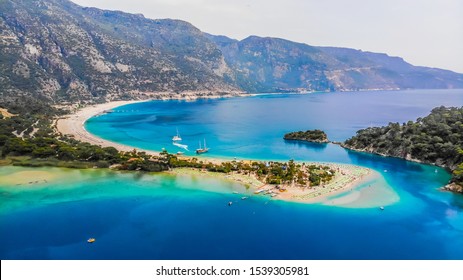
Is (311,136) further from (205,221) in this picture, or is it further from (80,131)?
(80,131)

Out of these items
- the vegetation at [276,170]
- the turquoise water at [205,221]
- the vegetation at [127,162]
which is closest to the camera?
the turquoise water at [205,221]

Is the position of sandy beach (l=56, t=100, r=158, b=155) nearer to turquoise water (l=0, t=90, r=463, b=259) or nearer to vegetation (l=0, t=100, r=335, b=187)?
vegetation (l=0, t=100, r=335, b=187)

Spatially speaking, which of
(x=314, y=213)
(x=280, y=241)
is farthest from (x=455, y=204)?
(x=280, y=241)

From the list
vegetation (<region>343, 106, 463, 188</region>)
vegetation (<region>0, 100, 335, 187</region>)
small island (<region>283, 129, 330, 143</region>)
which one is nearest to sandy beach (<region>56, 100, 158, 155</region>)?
vegetation (<region>0, 100, 335, 187</region>)

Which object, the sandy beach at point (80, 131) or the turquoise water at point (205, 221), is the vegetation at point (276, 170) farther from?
the sandy beach at point (80, 131)

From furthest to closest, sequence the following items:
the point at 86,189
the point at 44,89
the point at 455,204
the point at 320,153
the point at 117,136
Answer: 1. the point at 44,89
2. the point at 117,136
3. the point at 320,153
4. the point at 86,189
5. the point at 455,204

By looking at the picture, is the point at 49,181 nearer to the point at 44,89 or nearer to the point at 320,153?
the point at 320,153

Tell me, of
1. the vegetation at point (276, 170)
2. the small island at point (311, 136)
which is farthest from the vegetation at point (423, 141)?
the vegetation at point (276, 170)

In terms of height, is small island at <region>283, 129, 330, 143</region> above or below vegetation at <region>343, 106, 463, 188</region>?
below
